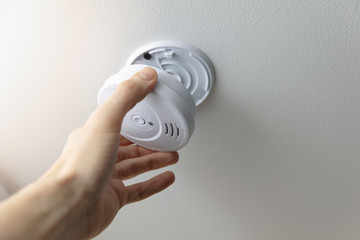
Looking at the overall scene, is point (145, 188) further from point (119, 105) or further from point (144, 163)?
point (119, 105)

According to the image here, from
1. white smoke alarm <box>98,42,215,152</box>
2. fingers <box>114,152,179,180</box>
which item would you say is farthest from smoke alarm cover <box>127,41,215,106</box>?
fingers <box>114,152,179,180</box>

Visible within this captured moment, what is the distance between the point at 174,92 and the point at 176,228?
1.70 ft

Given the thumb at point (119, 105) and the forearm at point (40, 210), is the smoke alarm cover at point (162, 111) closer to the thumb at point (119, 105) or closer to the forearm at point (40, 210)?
the thumb at point (119, 105)

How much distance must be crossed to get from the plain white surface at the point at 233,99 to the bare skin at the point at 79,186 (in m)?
0.12

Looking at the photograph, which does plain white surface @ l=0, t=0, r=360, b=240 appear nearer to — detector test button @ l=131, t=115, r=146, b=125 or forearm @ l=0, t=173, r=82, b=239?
detector test button @ l=131, t=115, r=146, b=125

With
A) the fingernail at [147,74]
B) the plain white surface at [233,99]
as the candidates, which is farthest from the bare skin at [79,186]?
the plain white surface at [233,99]

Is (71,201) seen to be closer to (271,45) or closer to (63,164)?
(63,164)

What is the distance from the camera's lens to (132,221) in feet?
2.67

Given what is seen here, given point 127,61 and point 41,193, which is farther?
point 127,61

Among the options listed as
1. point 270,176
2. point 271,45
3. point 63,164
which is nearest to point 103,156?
point 63,164

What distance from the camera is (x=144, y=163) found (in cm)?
57

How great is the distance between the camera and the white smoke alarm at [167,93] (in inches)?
16.6

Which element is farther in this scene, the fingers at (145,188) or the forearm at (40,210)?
the fingers at (145,188)

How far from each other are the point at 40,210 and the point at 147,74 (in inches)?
8.7
